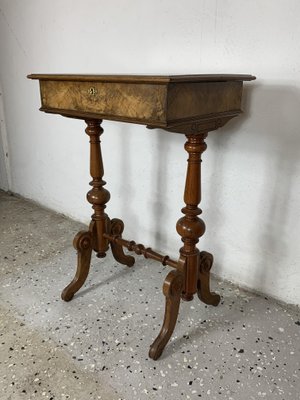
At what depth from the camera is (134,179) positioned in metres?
2.08

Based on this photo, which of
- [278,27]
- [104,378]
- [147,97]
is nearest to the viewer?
[147,97]

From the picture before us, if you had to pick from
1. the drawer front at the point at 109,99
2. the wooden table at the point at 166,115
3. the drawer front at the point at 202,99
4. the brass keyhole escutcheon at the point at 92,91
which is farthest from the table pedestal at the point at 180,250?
the brass keyhole escutcheon at the point at 92,91

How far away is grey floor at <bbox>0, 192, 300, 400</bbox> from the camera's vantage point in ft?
4.03

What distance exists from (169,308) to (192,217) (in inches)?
13.9

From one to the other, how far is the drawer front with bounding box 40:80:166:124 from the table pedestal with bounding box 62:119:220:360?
0.73 feet

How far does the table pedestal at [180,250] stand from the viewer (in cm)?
133

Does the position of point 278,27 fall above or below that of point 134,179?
above

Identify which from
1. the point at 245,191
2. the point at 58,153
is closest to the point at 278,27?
the point at 245,191

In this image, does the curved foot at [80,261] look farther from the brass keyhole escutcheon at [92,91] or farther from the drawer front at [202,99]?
the drawer front at [202,99]

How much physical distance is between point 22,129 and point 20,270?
1.26 metres

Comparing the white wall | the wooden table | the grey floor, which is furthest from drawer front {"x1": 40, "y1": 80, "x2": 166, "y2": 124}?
the grey floor

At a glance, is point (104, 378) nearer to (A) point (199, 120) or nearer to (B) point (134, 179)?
(A) point (199, 120)

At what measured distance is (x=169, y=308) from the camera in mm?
1359

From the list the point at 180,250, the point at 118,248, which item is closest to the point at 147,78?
the point at 180,250
